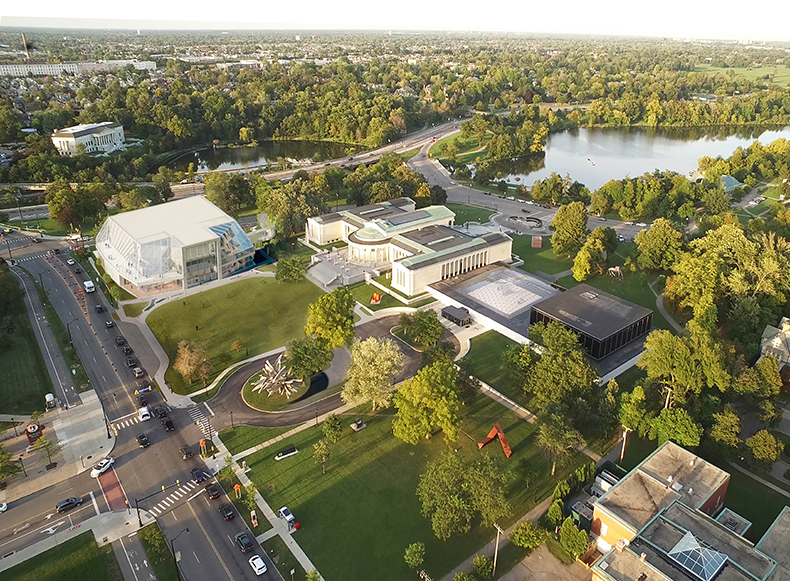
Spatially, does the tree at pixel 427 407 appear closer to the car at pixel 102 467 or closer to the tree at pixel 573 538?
the tree at pixel 573 538

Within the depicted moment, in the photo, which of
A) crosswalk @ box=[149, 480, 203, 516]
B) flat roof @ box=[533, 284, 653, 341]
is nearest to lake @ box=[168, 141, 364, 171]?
flat roof @ box=[533, 284, 653, 341]

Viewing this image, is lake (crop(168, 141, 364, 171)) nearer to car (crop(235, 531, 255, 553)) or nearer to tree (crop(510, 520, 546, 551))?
car (crop(235, 531, 255, 553))

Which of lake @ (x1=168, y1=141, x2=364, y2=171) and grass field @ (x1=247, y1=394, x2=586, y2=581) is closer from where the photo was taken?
grass field @ (x1=247, y1=394, x2=586, y2=581)

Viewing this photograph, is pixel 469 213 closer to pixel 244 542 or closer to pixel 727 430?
→ pixel 727 430

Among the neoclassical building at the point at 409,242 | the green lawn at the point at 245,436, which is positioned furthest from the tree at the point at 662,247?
the green lawn at the point at 245,436

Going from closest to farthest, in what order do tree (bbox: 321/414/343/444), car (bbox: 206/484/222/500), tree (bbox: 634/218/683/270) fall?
car (bbox: 206/484/222/500)
tree (bbox: 321/414/343/444)
tree (bbox: 634/218/683/270)

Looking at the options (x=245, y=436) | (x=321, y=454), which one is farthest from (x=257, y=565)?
(x=245, y=436)
